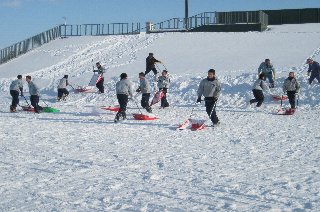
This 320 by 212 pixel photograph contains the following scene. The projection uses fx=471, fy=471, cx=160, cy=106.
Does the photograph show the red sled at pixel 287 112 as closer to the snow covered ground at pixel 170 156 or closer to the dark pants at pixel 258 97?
the snow covered ground at pixel 170 156

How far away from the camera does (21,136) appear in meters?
11.1

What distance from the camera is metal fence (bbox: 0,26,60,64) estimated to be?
36.7m

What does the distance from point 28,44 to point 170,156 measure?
32527 millimetres

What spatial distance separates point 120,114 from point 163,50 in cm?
1593

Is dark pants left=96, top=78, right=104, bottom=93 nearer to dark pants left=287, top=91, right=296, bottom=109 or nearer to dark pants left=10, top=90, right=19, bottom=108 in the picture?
dark pants left=10, top=90, right=19, bottom=108

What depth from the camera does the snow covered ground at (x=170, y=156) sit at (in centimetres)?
579

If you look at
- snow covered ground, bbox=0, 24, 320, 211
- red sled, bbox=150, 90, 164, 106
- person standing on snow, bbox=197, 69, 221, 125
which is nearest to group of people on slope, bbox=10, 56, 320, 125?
person standing on snow, bbox=197, 69, 221, 125

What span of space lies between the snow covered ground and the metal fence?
1507 cm

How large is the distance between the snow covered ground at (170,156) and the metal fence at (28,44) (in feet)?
49.4

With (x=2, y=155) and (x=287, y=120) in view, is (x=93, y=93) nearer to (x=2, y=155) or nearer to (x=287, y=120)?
(x=287, y=120)

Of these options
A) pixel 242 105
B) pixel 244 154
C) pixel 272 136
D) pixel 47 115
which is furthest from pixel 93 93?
pixel 244 154

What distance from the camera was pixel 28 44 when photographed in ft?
126

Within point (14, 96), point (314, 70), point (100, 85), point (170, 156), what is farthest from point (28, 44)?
point (170, 156)

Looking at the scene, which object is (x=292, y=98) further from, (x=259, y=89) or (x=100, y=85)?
(x=100, y=85)
